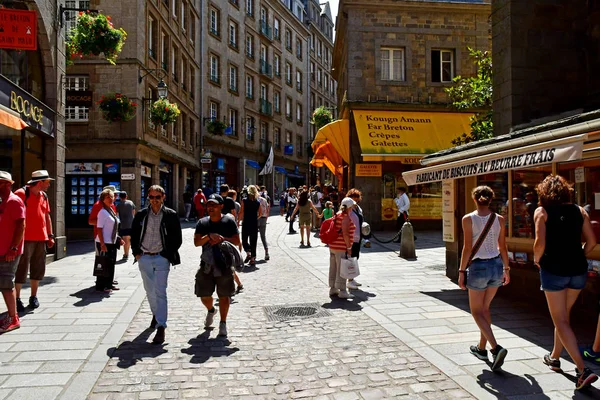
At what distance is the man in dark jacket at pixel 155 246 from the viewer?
547 centimetres

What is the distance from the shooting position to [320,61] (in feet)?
179

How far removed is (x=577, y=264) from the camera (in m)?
4.04

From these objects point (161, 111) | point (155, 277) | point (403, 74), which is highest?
point (403, 74)

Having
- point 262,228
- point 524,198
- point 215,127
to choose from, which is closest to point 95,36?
point 262,228

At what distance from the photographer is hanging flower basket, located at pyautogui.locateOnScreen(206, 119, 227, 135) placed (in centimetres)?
3016

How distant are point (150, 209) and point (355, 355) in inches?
111

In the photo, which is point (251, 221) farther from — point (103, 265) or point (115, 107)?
point (115, 107)

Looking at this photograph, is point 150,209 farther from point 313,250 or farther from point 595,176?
point 313,250

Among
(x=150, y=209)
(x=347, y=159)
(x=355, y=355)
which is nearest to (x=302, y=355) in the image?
(x=355, y=355)

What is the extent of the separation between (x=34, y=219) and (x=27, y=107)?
4.59 metres

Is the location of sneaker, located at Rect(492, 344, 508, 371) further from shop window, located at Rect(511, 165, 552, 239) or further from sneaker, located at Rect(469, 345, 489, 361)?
shop window, located at Rect(511, 165, 552, 239)

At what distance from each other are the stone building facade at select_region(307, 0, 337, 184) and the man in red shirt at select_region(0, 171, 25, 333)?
44.0 metres

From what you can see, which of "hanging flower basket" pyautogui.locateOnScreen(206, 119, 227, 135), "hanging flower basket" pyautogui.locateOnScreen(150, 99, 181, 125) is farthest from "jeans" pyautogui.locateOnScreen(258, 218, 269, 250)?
"hanging flower basket" pyautogui.locateOnScreen(206, 119, 227, 135)

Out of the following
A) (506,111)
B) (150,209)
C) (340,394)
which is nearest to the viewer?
(340,394)
